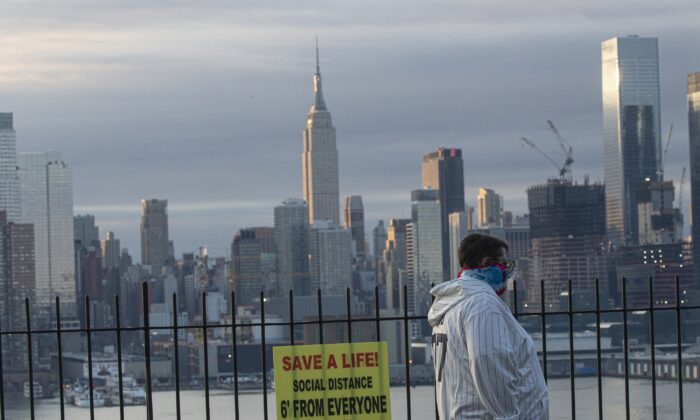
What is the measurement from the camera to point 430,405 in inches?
1583

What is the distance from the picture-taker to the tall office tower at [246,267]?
105625 millimetres

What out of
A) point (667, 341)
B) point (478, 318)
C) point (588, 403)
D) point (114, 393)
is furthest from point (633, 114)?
point (478, 318)

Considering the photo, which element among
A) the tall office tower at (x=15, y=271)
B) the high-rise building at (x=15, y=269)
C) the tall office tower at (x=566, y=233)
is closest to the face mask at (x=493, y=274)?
the tall office tower at (x=15, y=271)

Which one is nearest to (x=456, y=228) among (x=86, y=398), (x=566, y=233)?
(x=566, y=233)

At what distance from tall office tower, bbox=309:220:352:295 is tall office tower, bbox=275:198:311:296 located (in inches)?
25.8

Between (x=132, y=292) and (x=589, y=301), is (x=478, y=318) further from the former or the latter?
(x=132, y=292)

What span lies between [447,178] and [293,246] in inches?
629

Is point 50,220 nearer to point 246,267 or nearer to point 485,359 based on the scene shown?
point 246,267

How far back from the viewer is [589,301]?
86.0 m

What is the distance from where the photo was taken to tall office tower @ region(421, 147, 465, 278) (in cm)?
11412

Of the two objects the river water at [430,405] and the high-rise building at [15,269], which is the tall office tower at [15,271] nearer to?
the high-rise building at [15,269]

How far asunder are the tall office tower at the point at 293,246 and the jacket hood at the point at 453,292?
323 feet

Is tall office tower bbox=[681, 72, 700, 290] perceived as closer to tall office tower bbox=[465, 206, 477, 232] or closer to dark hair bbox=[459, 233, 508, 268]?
tall office tower bbox=[465, 206, 477, 232]

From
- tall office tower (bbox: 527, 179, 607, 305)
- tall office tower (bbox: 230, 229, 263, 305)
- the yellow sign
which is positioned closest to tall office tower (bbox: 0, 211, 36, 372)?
A: tall office tower (bbox: 230, 229, 263, 305)
